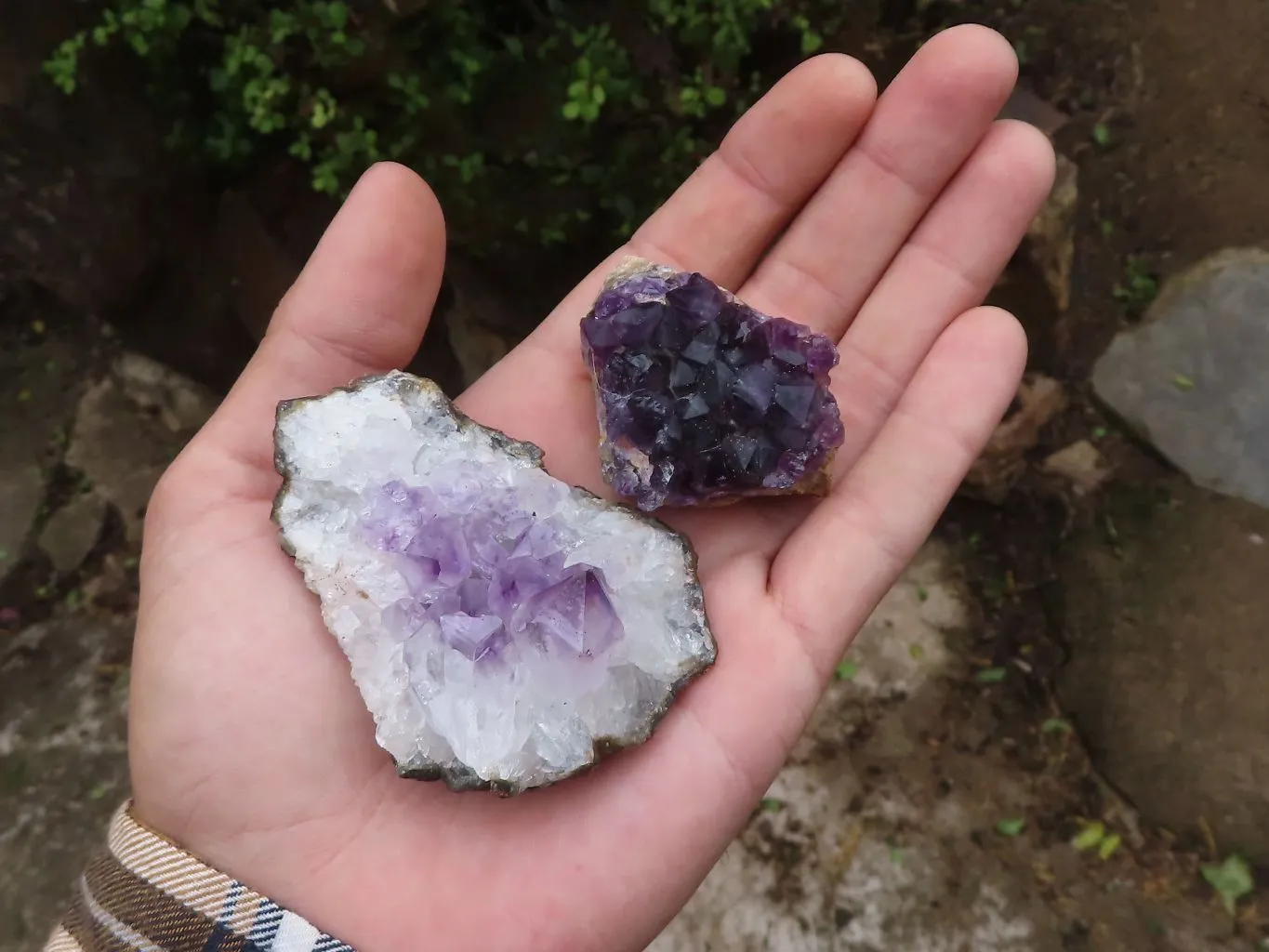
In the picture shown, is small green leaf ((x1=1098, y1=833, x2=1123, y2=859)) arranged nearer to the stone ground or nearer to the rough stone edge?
the stone ground

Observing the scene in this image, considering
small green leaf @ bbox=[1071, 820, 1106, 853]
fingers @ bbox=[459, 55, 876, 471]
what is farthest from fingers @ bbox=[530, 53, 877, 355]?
small green leaf @ bbox=[1071, 820, 1106, 853]

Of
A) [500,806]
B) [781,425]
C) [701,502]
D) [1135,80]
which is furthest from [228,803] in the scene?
[1135,80]

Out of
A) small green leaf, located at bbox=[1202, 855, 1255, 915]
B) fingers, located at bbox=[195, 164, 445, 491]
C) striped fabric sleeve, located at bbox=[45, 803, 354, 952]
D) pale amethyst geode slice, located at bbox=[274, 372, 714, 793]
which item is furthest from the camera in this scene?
small green leaf, located at bbox=[1202, 855, 1255, 915]

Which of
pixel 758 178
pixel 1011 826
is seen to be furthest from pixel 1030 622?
pixel 758 178

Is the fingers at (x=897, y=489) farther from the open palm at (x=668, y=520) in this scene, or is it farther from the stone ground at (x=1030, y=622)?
the stone ground at (x=1030, y=622)

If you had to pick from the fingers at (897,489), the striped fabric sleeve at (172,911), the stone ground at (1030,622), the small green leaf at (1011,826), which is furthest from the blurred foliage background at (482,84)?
the small green leaf at (1011,826)

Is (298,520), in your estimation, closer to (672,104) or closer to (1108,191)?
(672,104)
